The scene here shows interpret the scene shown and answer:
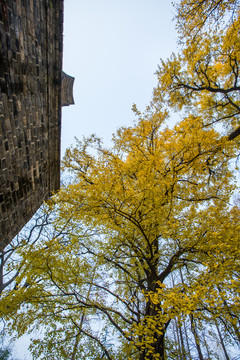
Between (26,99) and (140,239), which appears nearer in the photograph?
(26,99)

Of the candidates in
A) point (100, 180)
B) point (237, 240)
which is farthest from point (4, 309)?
point (237, 240)

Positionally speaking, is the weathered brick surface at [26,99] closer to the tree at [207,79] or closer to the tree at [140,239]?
the tree at [140,239]

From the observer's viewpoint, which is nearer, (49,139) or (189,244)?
(189,244)

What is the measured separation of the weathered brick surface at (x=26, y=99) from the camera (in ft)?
11.8

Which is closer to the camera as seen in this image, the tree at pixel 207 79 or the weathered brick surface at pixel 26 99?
the weathered brick surface at pixel 26 99

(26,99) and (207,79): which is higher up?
(207,79)

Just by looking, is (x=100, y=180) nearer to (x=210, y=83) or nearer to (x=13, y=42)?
(x=13, y=42)

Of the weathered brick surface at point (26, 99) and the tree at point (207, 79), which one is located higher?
the tree at point (207, 79)

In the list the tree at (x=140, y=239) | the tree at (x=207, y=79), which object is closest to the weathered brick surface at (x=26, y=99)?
the tree at (x=140, y=239)

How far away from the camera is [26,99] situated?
438 centimetres

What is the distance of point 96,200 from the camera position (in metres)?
4.25

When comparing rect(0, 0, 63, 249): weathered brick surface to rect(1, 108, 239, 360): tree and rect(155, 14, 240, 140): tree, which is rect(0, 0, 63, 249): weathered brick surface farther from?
rect(155, 14, 240, 140): tree

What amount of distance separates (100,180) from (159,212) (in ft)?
5.90

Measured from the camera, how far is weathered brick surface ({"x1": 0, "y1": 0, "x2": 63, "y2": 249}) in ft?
11.8
